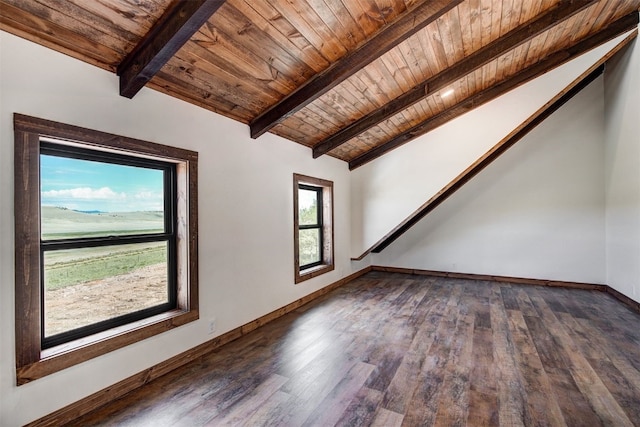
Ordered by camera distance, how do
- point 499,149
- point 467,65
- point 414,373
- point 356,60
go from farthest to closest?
point 499,149
point 467,65
point 356,60
point 414,373

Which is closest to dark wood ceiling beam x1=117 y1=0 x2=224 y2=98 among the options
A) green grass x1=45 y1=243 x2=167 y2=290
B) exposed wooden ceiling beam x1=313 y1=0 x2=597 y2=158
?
green grass x1=45 y1=243 x2=167 y2=290

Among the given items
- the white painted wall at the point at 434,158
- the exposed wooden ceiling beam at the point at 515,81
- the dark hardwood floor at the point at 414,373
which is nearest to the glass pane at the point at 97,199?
the dark hardwood floor at the point at 414,373

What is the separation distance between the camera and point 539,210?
5.06 m

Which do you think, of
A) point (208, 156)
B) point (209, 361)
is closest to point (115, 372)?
point (209, 361)

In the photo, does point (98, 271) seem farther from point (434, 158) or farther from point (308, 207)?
point (434, 158)

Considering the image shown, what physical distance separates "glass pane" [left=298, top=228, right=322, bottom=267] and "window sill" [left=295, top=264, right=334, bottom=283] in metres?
0.13

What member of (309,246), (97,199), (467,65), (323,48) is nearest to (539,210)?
→ (467,65)

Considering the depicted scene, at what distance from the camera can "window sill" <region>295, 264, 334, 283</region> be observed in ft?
13.4

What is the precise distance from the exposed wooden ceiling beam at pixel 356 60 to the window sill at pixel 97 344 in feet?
6.74

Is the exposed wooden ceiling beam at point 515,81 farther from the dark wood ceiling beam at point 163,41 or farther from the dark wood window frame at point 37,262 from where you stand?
the dark wood ceiling beam at point 163,41

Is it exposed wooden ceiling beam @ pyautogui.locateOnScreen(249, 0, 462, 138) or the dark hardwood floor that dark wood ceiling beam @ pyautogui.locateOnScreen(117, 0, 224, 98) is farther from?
the dark hardwood floor

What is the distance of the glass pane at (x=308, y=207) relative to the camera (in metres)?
4.52

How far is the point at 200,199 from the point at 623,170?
5527 mm

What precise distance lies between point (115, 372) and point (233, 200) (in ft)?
5.59
